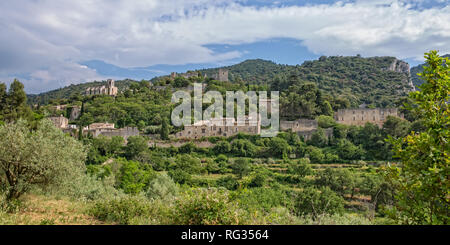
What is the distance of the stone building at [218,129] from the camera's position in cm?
3281

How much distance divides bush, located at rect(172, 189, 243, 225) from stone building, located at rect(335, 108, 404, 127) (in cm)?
3552

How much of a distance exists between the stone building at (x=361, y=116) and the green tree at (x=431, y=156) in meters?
35.5

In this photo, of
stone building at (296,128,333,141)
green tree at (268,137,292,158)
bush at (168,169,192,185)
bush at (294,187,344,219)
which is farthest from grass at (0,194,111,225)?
stone building at (296,128,333,141)

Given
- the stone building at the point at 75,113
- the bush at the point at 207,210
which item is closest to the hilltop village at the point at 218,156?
the bush at the point at 207,210

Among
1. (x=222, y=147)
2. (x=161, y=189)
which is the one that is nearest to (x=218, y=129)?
(x=222, y=147)

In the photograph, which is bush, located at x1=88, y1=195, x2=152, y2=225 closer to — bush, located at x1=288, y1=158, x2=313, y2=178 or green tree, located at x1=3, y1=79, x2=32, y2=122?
green tree, located at x1=3, y1=79, x2=32, y2=122

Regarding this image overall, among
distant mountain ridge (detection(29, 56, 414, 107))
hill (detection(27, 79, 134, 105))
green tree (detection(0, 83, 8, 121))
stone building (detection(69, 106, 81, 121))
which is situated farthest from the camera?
hill (detection(27, 79, 134, 105))

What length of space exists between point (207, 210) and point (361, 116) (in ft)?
121

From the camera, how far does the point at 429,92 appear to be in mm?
3537

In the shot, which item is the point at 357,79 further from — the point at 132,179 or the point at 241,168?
the point at 132,179

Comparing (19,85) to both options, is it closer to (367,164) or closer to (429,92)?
(429,92)

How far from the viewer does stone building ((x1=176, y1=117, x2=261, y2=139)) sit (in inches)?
1292

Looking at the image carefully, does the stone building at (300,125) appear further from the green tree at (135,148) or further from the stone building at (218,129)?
the green tree at (135,148)
